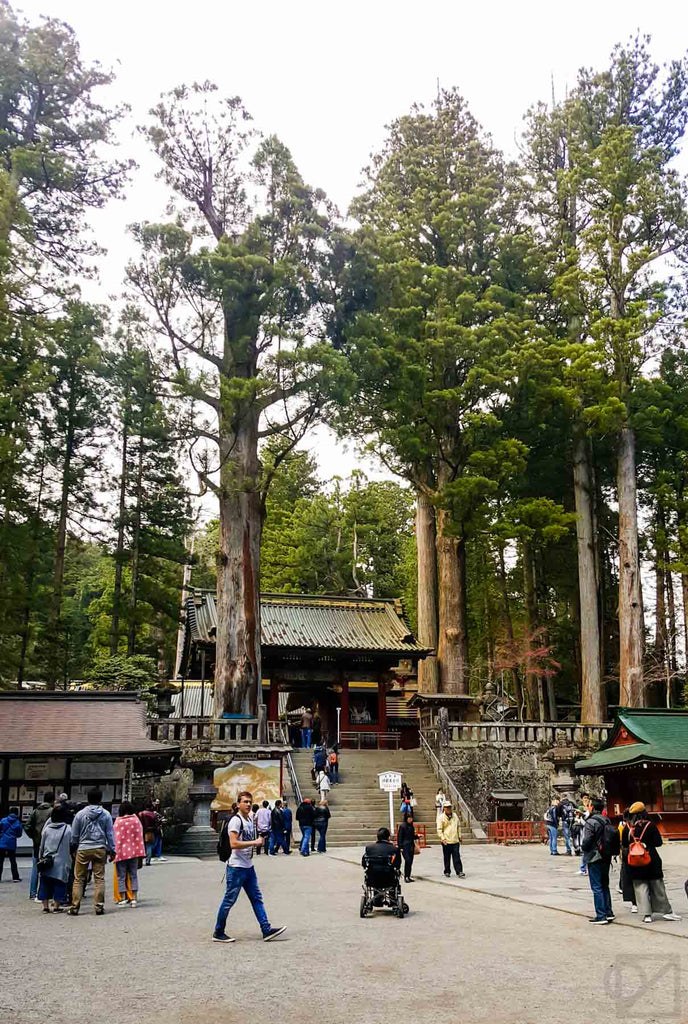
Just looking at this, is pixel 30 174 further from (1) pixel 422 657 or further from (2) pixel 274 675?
(1) pixel 422 657

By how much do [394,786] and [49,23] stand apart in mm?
22922

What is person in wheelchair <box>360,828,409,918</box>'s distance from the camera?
1046 cm

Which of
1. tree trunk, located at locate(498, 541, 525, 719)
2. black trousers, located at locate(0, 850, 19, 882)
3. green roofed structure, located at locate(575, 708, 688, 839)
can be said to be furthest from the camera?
tree trunk, located at locate(498, 541, 525, 719)

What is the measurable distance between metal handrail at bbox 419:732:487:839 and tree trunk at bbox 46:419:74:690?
1185cm

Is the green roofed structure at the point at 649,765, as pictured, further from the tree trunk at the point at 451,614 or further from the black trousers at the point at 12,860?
the black trousers at the point at 12,860

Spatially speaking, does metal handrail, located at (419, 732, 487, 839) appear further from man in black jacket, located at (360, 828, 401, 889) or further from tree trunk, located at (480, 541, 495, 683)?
tree trunk, located at (480, 541, 495, 683)

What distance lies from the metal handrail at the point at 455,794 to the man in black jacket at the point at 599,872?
13140mm

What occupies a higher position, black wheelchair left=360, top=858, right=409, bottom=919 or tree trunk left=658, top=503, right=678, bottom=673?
tree trunk left=658, top=503, right=678, bottom=673

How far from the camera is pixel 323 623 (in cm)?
3209

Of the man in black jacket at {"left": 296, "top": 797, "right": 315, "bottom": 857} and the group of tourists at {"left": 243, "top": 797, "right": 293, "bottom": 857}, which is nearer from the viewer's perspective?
the group of tourists at {"left": 243, "top": 797, "right": 293, "bottom": 857}

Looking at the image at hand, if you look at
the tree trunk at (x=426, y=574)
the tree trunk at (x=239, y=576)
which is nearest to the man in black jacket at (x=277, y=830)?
the tree trunk at (x=239, y=576)

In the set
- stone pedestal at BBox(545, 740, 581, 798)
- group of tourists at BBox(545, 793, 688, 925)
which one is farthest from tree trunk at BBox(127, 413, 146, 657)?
group of tourists at BBox(545, 793, 688, 925)

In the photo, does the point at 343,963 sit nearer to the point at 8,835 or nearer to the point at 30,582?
→ the point at 8,835

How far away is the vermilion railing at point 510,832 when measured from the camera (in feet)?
73.8
